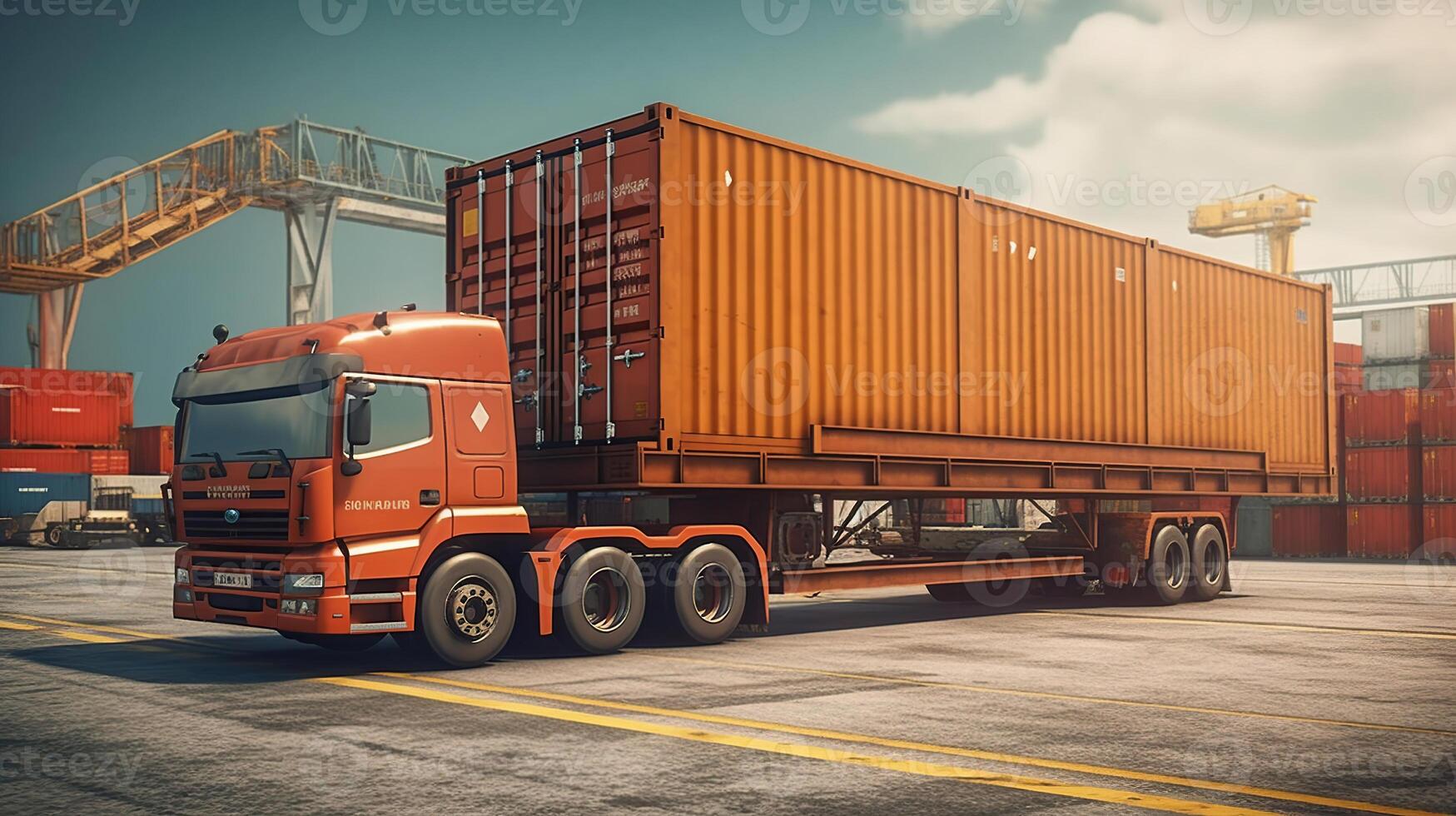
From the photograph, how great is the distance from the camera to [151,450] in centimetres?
4356

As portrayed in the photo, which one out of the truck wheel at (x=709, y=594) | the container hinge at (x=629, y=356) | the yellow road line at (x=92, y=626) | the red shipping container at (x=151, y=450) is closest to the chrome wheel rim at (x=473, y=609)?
the truck wheel at (x=709, y=594)

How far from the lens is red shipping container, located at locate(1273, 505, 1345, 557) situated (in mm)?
36000

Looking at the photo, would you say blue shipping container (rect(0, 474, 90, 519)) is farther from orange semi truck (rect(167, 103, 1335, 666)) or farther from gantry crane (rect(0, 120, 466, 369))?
orange semi truck (rect(167, 103, 1335, 666))

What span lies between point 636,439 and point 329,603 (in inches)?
121

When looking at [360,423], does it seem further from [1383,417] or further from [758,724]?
[1383,417]

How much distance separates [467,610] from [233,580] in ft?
5.95

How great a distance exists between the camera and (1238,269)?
728 inches

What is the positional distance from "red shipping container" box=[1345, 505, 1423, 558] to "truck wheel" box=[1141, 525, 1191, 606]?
67.3ft

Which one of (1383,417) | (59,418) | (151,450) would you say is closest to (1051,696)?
(1383,417)

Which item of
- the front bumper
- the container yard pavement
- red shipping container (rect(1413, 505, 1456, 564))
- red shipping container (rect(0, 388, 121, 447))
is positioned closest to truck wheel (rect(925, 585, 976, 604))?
the container yard pavement

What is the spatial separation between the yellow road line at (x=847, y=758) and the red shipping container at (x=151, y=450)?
1508 inches

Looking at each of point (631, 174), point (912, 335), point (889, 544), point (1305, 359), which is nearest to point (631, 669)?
point (631, 174)

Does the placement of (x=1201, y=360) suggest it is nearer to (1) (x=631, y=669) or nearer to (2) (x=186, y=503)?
(1) (x=631, y=669)

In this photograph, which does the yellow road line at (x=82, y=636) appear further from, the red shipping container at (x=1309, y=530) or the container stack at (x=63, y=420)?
the red shipping container at (x=1309, y=530)
